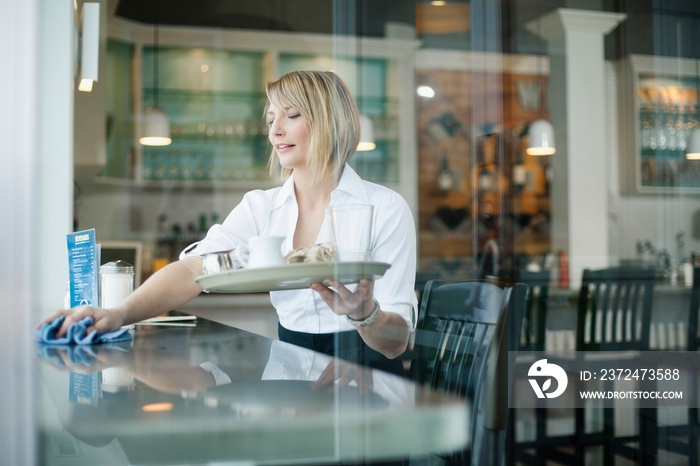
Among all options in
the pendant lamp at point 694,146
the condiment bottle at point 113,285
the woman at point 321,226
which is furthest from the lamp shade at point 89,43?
the pendant lamp at point 694,146

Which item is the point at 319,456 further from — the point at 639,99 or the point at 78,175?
the point at 78,175

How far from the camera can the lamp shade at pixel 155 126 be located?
363 cm

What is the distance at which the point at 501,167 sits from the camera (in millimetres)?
1138

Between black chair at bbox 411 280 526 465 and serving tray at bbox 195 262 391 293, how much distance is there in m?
0.08

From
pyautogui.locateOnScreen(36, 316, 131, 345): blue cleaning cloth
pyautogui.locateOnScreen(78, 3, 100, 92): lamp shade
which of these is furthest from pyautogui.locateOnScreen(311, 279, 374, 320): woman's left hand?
pyautogui.locateOnScreen(78, 3, 100, 92): lamp shade

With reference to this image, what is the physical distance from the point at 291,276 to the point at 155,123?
3039 mm

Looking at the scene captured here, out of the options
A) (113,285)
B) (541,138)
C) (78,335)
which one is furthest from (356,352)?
(541,138)

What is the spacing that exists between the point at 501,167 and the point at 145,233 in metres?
3.15

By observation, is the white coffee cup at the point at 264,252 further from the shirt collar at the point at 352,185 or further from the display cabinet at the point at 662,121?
the display cabinet at the point at 662,121

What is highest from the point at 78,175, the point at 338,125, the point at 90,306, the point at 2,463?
the point at 78,175

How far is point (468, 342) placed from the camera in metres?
0.81

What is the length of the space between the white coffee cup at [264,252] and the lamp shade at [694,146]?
1.79 feet

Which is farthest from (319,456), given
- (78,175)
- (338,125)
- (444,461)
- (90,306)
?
(78,175)

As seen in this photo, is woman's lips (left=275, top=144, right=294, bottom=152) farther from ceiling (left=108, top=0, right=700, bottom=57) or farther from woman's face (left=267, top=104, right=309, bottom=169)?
ceiling (left=108, top=0, right=700, bottom=57)
